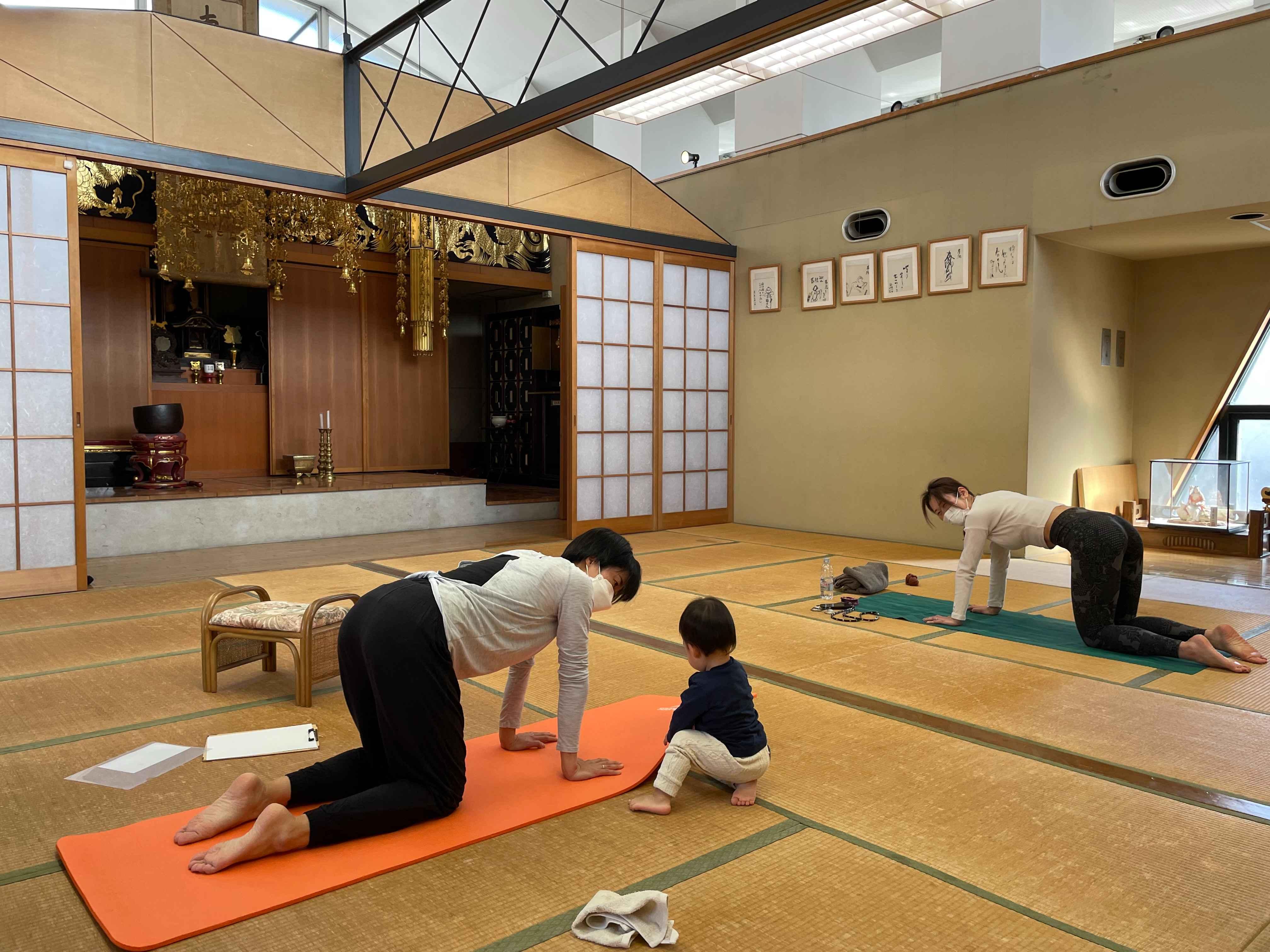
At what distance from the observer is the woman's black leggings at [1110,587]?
3.48 metres

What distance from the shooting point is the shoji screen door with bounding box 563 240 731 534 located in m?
6.73

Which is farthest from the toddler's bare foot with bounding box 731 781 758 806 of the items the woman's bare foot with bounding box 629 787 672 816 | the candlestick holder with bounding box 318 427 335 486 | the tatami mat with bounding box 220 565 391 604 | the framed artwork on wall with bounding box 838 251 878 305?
the candlestick holder with bounding box 318 427 335 486

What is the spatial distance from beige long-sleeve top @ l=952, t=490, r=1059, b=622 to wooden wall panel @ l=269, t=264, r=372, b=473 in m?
6.36

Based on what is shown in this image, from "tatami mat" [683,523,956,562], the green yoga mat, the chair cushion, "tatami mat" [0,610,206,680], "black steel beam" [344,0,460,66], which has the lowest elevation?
"tatami mat" [0,610,206,680]

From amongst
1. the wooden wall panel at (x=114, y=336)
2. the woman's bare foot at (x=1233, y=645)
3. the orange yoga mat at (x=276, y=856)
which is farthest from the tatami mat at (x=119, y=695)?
the wooden wall panel at (x=114, y=336)

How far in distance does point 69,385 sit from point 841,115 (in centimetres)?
653

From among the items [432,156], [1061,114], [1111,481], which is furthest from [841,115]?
[432,156]

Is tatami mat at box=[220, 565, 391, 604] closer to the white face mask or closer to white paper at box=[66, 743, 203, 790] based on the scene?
white paper at box=[66, 743, 203, 790]

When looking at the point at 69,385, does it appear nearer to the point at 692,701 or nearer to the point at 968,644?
the point at 692,701

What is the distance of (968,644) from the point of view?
3.67m

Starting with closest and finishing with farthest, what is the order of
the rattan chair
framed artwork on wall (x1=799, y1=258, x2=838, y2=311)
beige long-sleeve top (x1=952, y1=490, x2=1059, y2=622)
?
the rattan chair
beige long-sleeve top (x1=952, y1=490, x2=1059, y2=622)
framed artwork on wall (x1=799, y1=258, x2=838, y2=311)

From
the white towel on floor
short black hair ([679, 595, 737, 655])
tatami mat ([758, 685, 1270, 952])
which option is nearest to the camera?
the white towel on floor

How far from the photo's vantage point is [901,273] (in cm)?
639

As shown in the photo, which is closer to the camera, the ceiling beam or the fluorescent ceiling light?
the ceiling beam
